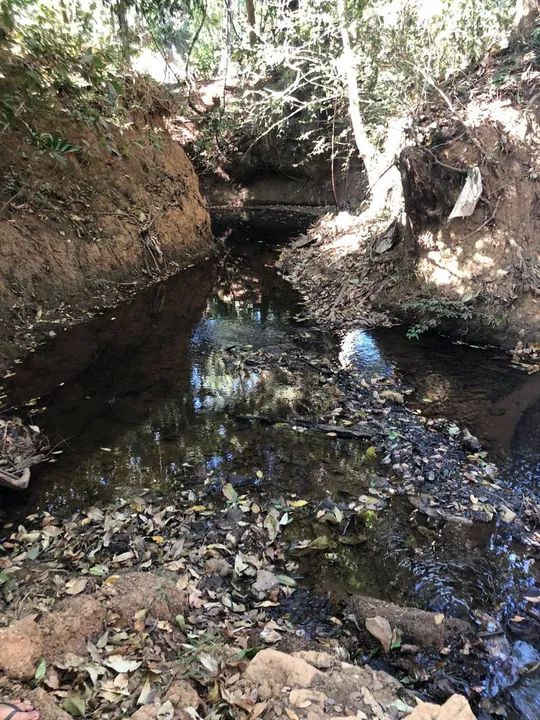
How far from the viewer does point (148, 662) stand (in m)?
2.83

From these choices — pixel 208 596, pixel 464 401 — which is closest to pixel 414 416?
pixel 464 401

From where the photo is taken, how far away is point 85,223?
1062cm

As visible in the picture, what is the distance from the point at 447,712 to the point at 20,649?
2403 mm

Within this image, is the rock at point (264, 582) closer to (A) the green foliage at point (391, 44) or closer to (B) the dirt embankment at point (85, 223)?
(B) the dirt embankment at point (85, 223)

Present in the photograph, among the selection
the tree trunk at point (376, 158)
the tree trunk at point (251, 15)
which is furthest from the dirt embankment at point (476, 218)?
the tree trunk at point (251, 15)

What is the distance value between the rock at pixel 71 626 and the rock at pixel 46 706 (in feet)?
1.22

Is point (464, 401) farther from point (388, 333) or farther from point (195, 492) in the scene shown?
point (195, 492)

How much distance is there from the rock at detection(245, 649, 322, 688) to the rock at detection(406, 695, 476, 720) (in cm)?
58

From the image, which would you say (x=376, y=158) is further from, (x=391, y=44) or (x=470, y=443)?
(x=470, y=443)

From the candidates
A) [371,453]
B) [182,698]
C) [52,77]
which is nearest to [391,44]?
[52,77]

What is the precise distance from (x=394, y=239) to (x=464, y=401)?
5.45 metres

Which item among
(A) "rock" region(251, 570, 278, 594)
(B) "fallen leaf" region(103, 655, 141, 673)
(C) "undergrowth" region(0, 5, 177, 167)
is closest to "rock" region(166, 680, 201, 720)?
(B) "fallen leaf" region(103, 655, 141, 673)

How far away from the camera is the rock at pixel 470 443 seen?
582 centimetres

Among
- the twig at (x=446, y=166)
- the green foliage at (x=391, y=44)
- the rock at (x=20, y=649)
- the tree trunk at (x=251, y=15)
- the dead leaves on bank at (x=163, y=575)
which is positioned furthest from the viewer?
the tree trunk at (x=251, y=15)
